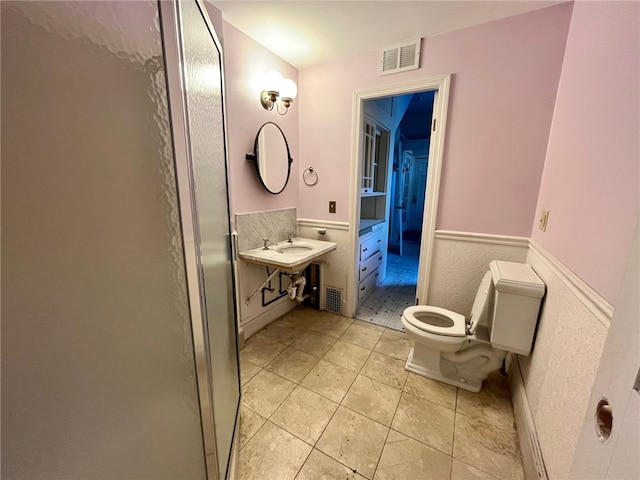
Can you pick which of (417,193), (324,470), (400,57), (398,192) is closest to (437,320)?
(324,470)

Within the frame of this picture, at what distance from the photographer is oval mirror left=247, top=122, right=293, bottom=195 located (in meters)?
1.95

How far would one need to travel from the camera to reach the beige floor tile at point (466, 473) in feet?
3.61

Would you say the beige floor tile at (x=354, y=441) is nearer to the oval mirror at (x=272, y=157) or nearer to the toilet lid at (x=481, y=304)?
the toilet lid at (x=481, y=304)

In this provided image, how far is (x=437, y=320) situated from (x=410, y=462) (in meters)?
0.94

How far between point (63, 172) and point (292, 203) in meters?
Result: 2.08

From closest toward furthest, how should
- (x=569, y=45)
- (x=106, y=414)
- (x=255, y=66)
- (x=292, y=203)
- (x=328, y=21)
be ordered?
(x=106, y=414) → (x=569, y=45) → (x=328, y=21) → (x=255, y=66) → (x=292, y=203)

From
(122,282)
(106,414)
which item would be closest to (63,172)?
(122,282)

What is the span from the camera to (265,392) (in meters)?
1.55

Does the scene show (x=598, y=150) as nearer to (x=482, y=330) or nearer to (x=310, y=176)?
(x=482, y=330)

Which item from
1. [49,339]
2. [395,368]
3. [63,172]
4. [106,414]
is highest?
[63,172]

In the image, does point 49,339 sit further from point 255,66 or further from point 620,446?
point 255,66

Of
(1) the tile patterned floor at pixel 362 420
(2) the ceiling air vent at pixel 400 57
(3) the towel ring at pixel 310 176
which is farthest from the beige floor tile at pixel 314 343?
(2) the ceiling air vent at pixel 400 57

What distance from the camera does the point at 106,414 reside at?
0.45 metres

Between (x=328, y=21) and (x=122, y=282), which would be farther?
(x=328, y=21)
